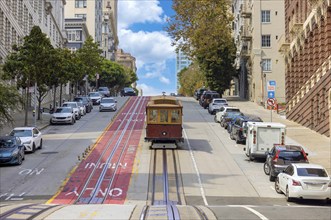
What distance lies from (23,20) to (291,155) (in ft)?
166

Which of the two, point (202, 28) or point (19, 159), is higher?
point (202, 28)

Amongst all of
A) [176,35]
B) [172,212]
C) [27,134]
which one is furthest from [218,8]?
[172,212]

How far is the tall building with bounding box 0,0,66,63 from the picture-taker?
5489 cm

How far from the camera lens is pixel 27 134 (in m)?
32.3

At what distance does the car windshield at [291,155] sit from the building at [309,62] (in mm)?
12493

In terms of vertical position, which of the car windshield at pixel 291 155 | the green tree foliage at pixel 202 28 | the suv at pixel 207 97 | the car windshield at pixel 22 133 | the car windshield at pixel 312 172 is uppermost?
the green tree foliage at pixel 202 28

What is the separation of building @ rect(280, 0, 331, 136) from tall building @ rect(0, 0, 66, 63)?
95.0 ft

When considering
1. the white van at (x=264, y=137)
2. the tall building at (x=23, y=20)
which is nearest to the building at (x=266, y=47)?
the tall building at (x=23, y=20)

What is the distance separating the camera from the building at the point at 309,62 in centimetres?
3891

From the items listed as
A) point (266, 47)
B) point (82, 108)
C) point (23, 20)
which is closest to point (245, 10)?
point (266, 47)

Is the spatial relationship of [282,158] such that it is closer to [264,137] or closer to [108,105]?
[264,137]

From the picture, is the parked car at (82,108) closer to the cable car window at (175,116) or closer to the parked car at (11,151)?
the cable car window at (175,116)

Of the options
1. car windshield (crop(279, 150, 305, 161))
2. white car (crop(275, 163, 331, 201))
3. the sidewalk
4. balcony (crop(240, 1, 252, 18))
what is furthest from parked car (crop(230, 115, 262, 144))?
balcony (crop(240, 1, 252, 18))

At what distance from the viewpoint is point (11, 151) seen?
27.5m
